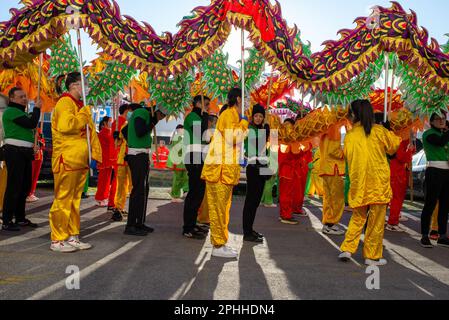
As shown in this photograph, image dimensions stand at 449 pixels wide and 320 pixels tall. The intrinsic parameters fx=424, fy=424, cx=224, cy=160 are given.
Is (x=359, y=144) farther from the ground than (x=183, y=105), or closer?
closer

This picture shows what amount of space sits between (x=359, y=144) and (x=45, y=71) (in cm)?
547

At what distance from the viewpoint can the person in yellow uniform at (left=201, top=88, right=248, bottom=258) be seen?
4.20 m

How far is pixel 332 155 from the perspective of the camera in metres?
5.89

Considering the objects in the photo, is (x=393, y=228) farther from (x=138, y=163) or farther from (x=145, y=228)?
(x=138, y=163)

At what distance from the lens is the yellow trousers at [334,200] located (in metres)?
5.80

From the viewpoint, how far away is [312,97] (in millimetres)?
5387

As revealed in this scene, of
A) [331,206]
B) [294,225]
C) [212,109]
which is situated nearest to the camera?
[331,206]

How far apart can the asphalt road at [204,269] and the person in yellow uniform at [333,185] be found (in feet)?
1.20

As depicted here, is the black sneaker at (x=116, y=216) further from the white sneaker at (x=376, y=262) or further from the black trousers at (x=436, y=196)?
the black trousers at (x=436, y=196)

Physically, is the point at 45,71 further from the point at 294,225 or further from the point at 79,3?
the point at 294,225

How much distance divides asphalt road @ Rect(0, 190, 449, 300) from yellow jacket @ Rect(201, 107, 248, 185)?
0.81m

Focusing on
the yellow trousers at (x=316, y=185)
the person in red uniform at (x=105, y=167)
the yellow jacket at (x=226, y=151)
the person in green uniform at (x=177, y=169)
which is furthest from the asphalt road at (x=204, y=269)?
the yellow trousers at (x=316, y=185)

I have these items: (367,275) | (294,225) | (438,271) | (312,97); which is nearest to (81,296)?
(367,275)

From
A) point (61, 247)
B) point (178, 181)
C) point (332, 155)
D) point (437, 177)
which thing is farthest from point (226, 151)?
point (178, 181)
